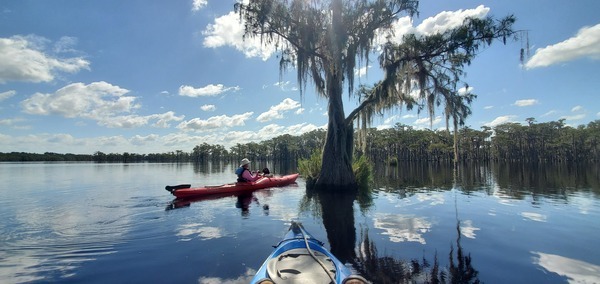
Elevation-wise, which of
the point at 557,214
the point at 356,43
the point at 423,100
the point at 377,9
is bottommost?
A: the point at 557,214

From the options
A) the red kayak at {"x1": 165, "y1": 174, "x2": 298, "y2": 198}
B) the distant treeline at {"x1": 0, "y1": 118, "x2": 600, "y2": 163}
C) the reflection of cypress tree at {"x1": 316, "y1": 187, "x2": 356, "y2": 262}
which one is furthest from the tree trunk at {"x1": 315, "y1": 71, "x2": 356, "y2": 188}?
the distant treeline at {"x1": 0, "y1": 118, "x2": 600, "y2": 163}

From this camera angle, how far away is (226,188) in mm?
16609

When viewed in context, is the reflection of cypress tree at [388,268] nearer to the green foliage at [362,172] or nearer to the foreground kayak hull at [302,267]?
the foreground kayak hull at [302,267]

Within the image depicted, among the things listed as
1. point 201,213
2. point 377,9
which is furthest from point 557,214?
point 201,213

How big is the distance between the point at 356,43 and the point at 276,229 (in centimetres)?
1092

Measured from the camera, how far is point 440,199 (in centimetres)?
1499

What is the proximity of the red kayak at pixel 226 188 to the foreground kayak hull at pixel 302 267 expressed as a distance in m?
11.0

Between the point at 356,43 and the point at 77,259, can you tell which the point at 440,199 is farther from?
the point at 77,259

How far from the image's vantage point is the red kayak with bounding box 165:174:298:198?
15.1m

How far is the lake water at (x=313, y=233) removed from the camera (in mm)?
5770

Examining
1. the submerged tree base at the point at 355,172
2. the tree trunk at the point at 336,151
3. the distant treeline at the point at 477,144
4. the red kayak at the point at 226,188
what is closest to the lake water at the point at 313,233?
the red kayak at the point at 226,188

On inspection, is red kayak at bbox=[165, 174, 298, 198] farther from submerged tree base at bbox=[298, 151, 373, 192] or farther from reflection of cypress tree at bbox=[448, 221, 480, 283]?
reflection of cypress tree at bbox=[448, 221, 480, 283]

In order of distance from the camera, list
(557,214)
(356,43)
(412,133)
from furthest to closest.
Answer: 1. (412,133)
2. (356,43)
3. (557,214)

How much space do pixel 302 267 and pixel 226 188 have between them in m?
12.6
